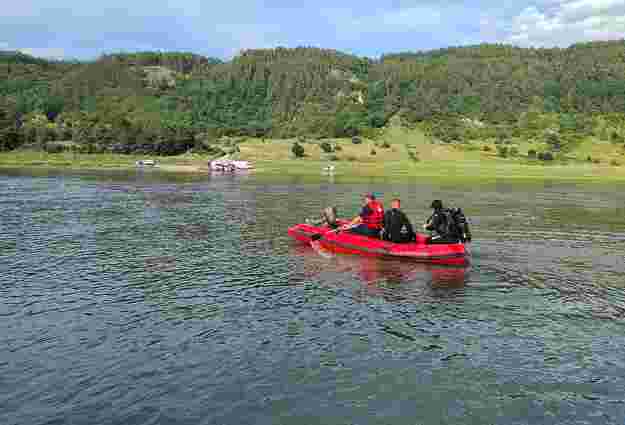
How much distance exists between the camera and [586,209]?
146ft

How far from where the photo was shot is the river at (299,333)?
1020 centimetres

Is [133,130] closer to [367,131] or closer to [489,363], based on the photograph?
[367,131]

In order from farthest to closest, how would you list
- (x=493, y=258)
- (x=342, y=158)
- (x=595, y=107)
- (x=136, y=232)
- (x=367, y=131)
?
(x=595, y=107) < (x=367, y=131) < (x=342, y=158) < (x=136, y=232) < (x=493, y=258)

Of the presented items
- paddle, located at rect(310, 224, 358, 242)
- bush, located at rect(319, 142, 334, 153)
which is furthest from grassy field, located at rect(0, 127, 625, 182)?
paddle, located at rect(310, 224, 358, 242)

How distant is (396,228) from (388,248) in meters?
1.01

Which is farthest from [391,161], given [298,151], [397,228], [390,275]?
[390,275]

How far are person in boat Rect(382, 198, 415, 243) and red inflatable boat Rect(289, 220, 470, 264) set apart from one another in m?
0.36

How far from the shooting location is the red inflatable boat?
70.7 feet

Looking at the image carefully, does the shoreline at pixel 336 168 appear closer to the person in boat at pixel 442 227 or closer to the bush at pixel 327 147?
the bush at pixel 327 147

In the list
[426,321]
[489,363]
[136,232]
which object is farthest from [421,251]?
[136,232]

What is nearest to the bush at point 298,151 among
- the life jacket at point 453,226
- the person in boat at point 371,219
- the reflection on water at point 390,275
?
the person in boat at point 371,219

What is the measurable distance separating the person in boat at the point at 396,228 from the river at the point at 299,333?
3.93 ft

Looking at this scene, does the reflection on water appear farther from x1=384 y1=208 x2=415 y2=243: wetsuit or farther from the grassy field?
the grassy field

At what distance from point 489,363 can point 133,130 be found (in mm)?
139699
